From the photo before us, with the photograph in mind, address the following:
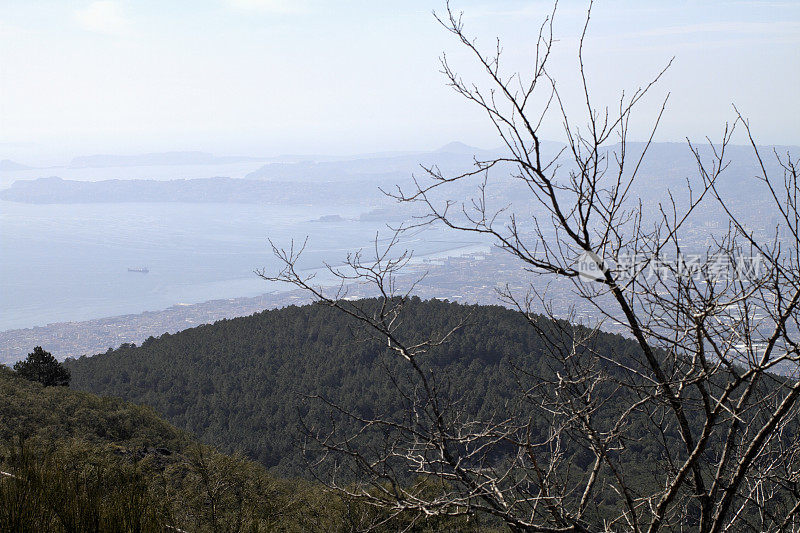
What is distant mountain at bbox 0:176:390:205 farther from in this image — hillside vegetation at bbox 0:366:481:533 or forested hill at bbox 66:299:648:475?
hillside vegetation at bbox 0:366:481:533

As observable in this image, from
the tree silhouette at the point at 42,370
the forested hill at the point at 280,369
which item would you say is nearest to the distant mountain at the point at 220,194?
the forested hill at the point at 280,369

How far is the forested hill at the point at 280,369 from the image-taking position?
23328 millimetres

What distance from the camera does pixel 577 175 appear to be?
2.02 metres

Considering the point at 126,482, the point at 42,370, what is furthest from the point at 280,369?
the point at 126,482

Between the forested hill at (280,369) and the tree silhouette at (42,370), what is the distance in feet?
20.6

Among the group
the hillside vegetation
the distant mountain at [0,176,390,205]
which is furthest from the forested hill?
the distant mountain at [0,176,390,205]

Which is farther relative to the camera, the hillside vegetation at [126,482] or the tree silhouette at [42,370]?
the tree silhouette at [42,370]

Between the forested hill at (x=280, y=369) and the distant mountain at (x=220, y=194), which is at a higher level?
the distant mountain at (x=220, y=194)

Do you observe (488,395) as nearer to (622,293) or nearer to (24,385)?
(24,385)

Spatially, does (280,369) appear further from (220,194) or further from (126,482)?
(220,194)

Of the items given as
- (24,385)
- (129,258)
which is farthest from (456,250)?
(24,385)

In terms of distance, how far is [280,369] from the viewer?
2811 cm

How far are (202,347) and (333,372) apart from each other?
23.9 feet

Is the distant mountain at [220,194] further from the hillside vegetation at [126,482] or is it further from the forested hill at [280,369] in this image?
the hillside vegetation at [126,482]
